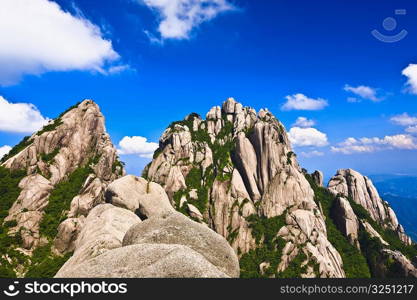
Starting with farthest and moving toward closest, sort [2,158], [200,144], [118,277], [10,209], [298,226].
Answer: [200,144], [298,226], [2,158], [10,209], [118,277]

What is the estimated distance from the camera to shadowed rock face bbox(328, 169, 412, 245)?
358ft

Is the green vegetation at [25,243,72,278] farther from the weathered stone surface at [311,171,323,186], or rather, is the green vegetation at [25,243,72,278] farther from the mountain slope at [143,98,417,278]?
the weathered stone surface at [311,171,323,186]

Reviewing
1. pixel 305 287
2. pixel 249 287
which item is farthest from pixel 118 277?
pixel 305 287

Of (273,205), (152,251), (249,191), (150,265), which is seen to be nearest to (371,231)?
(273,205)

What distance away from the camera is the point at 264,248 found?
8619 centimetres

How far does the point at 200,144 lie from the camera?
359ft

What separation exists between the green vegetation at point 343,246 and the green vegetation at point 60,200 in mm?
77886

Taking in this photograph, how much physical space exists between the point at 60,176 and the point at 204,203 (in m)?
46.5

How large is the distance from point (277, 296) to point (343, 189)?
11393cm

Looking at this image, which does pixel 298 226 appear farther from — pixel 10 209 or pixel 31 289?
pixel 31 289

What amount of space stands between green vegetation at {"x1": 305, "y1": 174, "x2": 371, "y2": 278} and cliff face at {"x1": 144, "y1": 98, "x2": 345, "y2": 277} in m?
4.08

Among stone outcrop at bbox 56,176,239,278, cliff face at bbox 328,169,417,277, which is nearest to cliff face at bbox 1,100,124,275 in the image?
stone outcrop at bbox 56,176,239,278

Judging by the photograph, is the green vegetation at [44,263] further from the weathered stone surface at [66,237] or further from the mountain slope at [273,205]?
the mountain slope at [273,205]

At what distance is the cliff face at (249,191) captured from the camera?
8306cm
